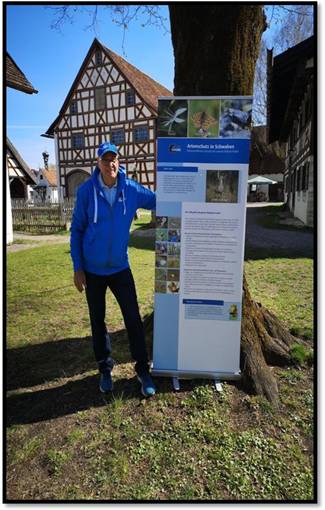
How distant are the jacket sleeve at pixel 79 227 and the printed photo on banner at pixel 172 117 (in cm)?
80

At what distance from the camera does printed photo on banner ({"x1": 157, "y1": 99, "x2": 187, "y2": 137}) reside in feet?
8.82

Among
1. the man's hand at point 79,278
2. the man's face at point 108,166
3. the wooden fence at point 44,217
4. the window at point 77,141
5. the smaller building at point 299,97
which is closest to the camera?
the man's face at point 108,166

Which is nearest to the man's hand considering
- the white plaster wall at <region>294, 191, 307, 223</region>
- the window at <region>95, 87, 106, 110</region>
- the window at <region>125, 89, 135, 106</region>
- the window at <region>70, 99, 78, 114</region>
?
the white plaster wall at <region>294, 191, 307, 223</region>

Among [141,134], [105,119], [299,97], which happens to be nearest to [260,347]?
[299,97]

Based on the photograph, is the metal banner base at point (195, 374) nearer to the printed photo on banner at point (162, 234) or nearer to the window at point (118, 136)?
the printed photo on banner at point (162, 234)

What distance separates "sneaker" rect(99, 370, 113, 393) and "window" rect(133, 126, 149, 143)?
22.9m

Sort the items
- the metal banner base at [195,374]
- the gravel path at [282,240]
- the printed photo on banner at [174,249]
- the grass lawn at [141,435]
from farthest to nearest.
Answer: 1. the gravel path at [282,240]
2. the metal banner base at [195,374]
3. the printed photo on banner at [174,249]
4. the grass lawn at [141,435]

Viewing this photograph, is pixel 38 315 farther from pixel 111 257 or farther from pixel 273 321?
pixel 273 321

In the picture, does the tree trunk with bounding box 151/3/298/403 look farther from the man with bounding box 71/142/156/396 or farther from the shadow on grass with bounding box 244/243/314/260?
the shadow on grass with bounding box 244/243/314/260

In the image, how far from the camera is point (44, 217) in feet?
50.8

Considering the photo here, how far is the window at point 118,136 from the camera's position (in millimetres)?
25016

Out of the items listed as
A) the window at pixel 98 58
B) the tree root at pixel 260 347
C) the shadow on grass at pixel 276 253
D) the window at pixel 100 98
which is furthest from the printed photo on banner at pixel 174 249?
the window at pixel 98 58

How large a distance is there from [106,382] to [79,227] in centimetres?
135

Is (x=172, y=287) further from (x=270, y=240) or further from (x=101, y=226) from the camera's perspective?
(x=270, y=240)
